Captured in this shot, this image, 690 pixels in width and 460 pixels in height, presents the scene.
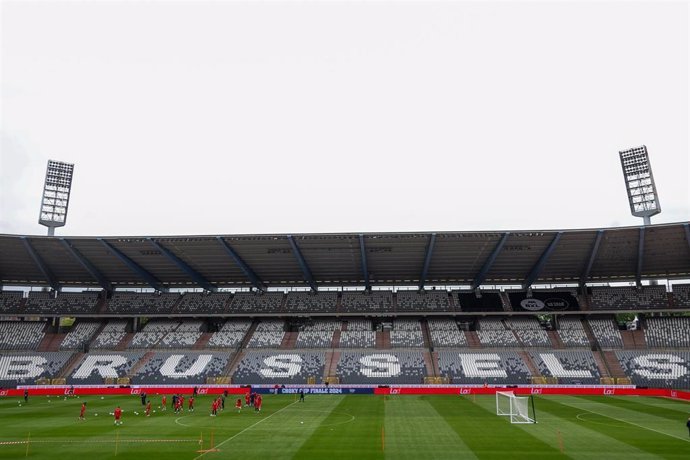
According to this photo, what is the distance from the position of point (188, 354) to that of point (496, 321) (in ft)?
119

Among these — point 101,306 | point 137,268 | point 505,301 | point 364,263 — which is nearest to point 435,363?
point 364,263

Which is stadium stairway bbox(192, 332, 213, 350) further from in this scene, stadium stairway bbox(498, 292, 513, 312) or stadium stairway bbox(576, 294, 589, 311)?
stadium stairway bbox(576, 294, 589, 311)

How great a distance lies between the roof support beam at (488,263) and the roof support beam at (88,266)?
44428 mm

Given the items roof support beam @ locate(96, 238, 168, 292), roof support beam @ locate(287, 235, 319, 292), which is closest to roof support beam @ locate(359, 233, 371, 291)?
roof support beam @ locate(287, 235, 319, 292)

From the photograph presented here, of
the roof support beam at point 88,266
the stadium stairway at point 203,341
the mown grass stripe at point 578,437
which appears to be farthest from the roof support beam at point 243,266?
the mown grass stripe at point 578,437

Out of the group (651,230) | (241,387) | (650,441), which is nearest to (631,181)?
(651,230)

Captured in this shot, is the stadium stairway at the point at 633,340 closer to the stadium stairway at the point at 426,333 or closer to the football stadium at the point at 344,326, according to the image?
the football stadium at the point at 344,326

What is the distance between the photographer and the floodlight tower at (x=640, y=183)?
163 feet

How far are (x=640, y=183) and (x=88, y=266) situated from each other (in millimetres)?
61016

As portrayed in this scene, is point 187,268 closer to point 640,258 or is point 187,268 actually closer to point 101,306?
point 101,306

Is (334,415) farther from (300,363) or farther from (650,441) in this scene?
(300,363)

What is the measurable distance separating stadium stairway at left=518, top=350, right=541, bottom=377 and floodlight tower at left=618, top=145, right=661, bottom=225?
722 inches

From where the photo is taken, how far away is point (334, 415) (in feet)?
102

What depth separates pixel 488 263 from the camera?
5200 centimetres
